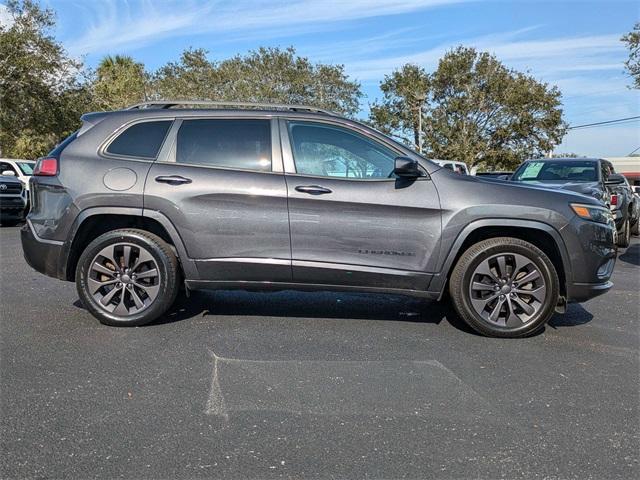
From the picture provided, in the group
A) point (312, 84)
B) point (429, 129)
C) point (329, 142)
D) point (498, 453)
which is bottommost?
point (498, 453)

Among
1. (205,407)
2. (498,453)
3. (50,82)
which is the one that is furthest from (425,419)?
(50,82)

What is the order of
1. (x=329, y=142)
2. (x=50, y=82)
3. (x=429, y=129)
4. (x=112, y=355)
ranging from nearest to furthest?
(x=112, y=355) < (x=329, y=142) < (x=50, y=82) < (x=429, y=129)

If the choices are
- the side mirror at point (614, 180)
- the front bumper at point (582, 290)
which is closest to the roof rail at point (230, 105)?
the front bumper at point (582, 290)

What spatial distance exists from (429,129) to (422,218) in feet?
113

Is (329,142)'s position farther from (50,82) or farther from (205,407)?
(50,82)

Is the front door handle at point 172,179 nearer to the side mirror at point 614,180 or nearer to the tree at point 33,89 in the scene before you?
the side mirror at point 614,180

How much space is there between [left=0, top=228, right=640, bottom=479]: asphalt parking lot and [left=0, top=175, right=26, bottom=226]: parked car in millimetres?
10038

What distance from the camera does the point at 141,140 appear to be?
4.75m

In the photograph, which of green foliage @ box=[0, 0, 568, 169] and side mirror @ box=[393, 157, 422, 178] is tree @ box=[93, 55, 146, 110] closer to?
green foliage @ box=[0, 0, 568, 169]

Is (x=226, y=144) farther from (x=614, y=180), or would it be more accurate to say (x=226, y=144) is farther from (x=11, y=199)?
(x=11, y=199)

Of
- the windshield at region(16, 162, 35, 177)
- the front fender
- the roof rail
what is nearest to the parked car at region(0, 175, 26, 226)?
the windshield at region(16, 162, 35, 177)

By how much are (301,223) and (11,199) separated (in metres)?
12.2

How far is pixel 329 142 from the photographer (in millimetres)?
4688

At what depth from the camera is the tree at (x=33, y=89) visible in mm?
21938
